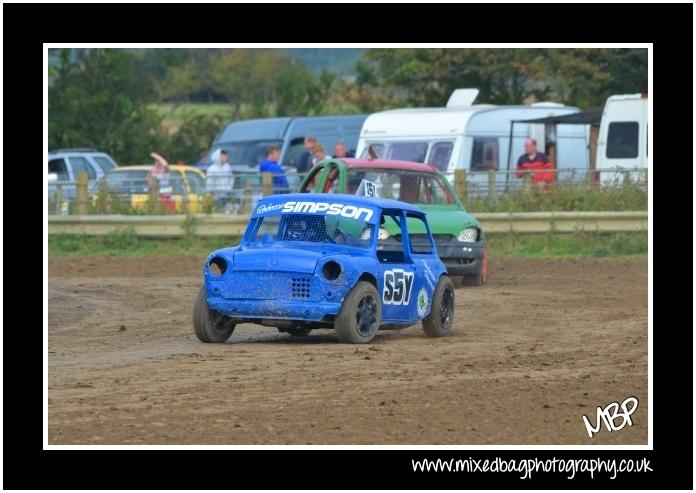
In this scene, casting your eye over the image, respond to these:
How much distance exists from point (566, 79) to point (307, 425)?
31679 millimetres

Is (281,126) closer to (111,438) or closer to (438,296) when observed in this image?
(438,296)

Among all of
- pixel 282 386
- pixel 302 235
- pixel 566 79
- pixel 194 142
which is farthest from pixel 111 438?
pixel 194 142

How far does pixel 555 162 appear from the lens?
31.0m

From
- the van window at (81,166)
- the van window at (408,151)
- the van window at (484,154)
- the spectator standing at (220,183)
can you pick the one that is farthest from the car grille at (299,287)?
the van window at (81,166)

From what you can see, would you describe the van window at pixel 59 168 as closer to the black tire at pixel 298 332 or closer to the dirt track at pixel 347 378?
the dirt track at pixel 347 378

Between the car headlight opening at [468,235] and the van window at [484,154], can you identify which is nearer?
the car headlight opening at [468,235]

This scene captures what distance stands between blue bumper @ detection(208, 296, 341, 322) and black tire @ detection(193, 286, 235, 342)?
0.23 m

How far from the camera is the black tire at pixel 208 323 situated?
504 inches

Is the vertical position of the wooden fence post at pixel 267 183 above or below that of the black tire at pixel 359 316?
above

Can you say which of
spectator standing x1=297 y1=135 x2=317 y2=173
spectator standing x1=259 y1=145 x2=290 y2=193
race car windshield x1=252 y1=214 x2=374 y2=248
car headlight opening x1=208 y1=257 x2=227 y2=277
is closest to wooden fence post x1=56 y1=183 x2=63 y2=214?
spectator standing x1=259 y1=145 x2=290 y2=193

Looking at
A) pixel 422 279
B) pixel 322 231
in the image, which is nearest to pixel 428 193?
pixel 422 279

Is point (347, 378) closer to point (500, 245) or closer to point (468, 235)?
point (468, 235)

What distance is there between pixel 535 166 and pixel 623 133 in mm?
2789

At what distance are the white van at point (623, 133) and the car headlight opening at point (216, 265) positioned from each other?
16.4 m
